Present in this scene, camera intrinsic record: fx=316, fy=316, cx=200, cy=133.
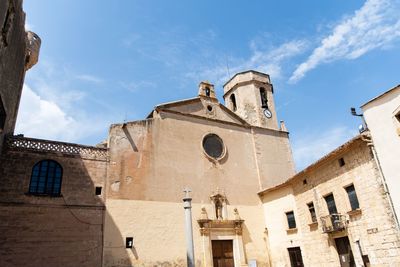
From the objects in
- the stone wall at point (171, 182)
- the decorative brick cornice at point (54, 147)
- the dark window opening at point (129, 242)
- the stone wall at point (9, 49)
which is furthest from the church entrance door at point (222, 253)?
the stone wall at point (9, 49)

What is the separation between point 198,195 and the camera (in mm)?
17375

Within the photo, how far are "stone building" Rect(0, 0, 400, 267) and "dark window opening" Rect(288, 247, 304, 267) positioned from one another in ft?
0.22

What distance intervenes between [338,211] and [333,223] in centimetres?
56

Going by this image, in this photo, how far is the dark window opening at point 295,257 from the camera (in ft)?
52.3

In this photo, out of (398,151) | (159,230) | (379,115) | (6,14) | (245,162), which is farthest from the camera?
(245,162)

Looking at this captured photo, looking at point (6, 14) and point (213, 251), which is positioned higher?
point (6, 14)

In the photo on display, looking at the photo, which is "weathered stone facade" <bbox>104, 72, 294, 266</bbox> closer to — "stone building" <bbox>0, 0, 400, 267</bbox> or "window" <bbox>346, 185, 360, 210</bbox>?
"stone building" <bbox>0, 0, 400, 267</bbox>

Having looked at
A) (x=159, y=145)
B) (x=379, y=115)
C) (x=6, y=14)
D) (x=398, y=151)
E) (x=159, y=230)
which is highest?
(x=6, y=14)

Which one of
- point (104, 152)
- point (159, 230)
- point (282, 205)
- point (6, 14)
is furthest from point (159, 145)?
point (6, 14)

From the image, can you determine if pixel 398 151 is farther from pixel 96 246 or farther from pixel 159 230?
pixel 96 246

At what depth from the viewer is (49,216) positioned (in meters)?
13.1

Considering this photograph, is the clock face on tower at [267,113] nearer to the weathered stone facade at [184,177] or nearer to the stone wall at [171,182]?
the weathered stone facade at [184,177]

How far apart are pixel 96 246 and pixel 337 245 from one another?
34.2 ft

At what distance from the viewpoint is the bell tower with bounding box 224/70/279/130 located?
2209 centimetres
